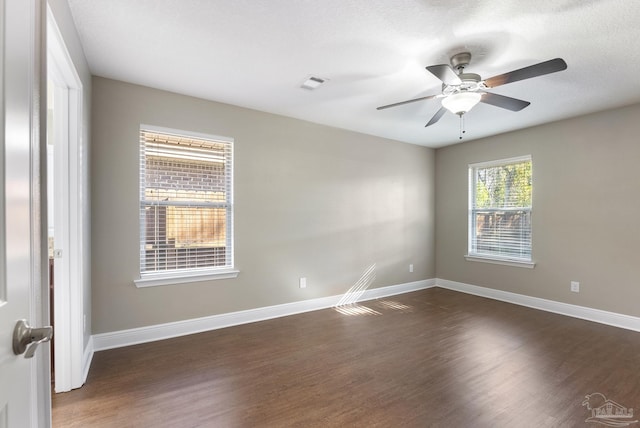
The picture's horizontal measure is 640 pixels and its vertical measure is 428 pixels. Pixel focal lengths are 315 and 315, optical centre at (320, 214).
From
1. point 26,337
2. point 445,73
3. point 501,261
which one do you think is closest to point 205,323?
point 26,337

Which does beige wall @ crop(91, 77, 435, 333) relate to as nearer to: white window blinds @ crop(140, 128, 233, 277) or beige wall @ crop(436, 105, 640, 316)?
white window blinds @ crop(140, 128, 233, 277)

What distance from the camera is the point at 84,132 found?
2.46 m

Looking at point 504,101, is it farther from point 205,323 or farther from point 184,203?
point 205,323

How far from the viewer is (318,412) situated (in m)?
2.03

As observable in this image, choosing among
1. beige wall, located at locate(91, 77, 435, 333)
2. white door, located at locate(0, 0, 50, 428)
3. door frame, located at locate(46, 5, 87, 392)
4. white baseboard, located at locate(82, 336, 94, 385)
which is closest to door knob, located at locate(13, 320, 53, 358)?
white door, located at locate(0, 0, 50, 428)

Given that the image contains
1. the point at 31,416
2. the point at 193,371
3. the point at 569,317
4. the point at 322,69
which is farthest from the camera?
the point at 569,317

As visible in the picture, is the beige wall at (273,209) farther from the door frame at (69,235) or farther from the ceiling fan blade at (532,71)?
the ceiling fan blade at (532,71)

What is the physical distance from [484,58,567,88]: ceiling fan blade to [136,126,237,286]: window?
2.63m

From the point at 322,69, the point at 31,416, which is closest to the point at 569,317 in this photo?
the point at 322,69

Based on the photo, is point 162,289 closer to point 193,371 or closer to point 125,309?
point 125,309

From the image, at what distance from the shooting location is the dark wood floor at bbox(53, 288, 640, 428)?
6.51 ft

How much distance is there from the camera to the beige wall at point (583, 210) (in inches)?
138

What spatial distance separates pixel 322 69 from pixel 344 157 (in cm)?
187

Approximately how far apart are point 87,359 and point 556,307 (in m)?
5.17
